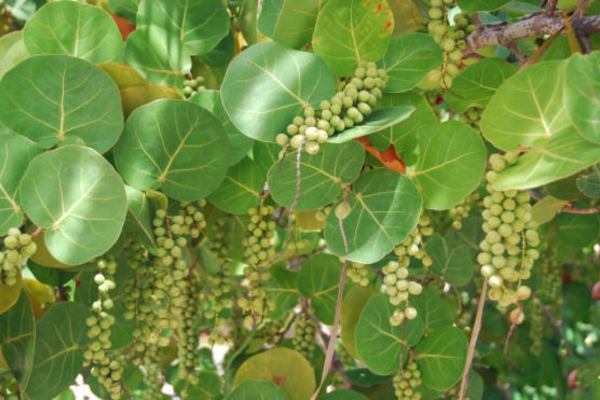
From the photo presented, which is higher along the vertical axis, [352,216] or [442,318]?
[352,216]

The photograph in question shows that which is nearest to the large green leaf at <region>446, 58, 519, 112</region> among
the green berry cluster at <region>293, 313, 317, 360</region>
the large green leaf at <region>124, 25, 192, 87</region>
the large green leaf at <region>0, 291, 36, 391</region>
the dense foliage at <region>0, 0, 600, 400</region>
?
the dense foliage at <region>0, 0, 600, 400</region>

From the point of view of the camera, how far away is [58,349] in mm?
870

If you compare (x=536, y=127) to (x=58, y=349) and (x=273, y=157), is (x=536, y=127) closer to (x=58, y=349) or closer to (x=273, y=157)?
(x=273, y=157)

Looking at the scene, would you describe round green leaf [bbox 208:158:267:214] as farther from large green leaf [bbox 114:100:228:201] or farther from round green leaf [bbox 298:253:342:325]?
round green leaf [bbox 298:253:342:325]

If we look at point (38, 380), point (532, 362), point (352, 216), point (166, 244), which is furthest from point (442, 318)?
point (532, 362)

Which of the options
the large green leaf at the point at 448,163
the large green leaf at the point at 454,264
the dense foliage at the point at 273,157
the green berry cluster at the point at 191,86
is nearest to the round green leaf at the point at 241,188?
the dense foliage at the point at 273,157

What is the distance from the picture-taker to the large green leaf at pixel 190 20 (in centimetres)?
91

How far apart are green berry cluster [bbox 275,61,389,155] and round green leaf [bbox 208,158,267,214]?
0.20 metres

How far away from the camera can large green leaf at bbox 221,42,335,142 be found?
2.27 feet

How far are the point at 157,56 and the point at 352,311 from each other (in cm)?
45

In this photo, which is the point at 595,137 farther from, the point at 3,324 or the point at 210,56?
the point at 3,324

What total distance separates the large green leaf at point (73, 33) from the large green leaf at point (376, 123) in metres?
0.33

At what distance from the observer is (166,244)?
79 cm

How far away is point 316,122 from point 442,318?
47 cm
